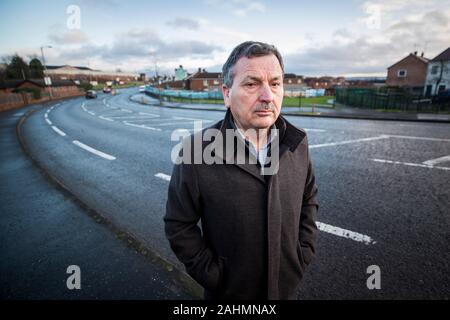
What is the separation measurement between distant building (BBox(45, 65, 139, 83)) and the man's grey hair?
126 metres

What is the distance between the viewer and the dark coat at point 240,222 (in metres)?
1.55

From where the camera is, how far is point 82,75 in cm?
12825

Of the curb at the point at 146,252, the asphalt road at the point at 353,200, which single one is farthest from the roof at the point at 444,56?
the curb at the point at 146,252

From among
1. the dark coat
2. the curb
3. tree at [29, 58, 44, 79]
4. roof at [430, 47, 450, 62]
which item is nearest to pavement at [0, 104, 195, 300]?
the curb

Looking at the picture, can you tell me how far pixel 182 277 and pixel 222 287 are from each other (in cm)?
119

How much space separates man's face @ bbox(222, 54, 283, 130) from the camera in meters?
1.56

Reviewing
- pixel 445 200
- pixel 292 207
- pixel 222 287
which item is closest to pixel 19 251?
pixel 222 287

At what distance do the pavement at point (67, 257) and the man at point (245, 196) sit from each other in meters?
1.16

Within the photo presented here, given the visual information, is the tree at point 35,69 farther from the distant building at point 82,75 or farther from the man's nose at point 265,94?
the man's nose at point 265,94

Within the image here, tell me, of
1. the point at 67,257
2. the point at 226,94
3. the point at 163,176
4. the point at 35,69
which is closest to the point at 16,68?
the point at 35,69

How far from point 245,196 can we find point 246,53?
932 millimetres

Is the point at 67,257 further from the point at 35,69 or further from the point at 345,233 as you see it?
the point at 35,69

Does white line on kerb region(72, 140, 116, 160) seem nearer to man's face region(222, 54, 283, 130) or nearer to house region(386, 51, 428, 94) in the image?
man's face region(222, 54, 283, 130)

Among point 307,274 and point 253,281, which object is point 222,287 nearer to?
point 253,281
